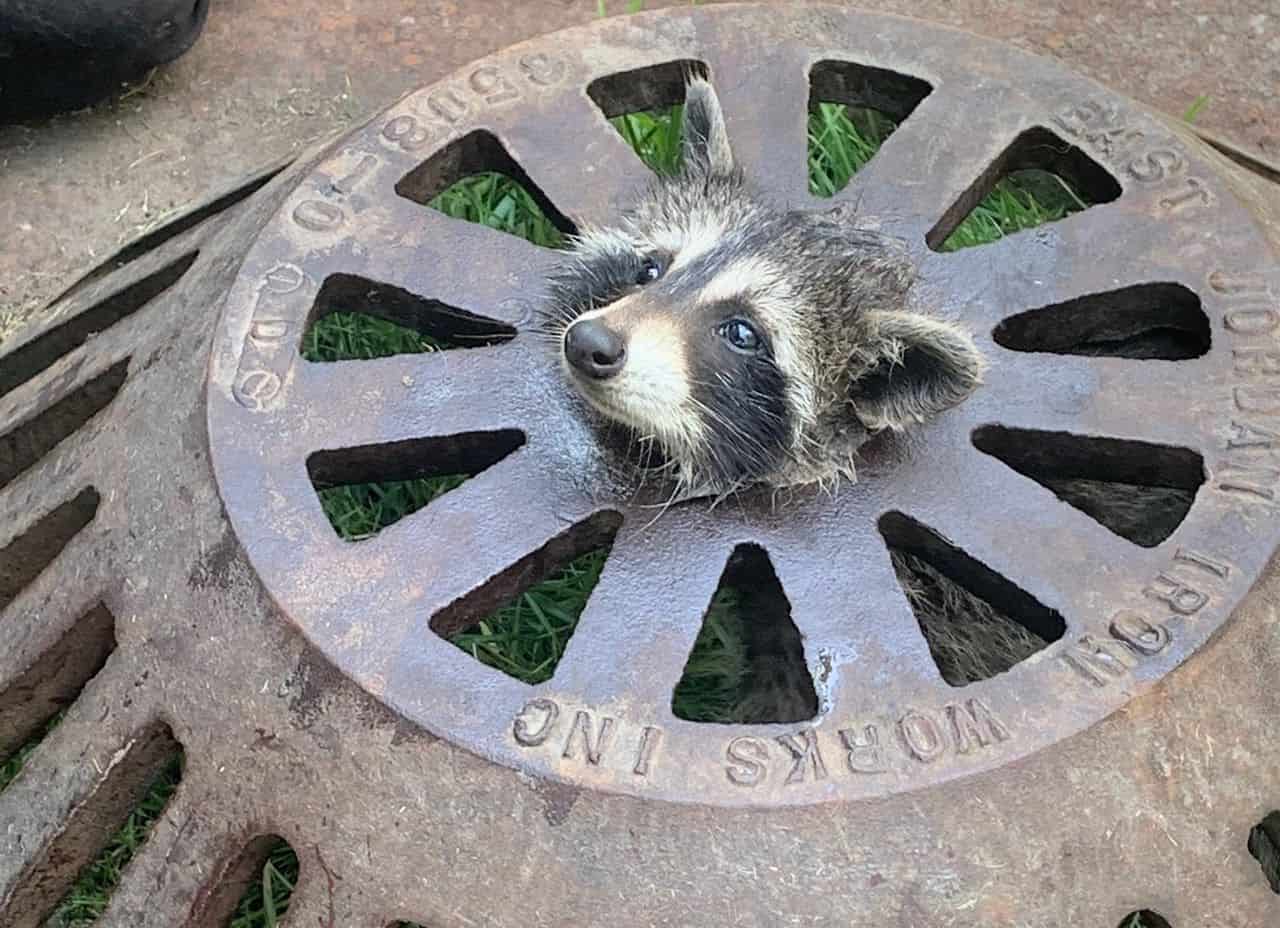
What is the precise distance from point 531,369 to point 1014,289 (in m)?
0.67

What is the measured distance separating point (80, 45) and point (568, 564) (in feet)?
5.74

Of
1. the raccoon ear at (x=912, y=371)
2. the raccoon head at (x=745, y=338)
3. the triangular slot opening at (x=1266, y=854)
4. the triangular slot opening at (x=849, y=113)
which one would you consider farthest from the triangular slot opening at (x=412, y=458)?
the triangular slot opening at (x=1266, y=854)

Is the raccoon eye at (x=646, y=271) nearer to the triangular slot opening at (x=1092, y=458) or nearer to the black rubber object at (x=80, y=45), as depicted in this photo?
the triangular slot opening at (x=1092, y=458)

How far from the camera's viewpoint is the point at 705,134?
2.13 metres

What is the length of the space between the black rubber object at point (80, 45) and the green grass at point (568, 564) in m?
0.84

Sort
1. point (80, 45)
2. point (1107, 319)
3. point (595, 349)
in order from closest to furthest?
point (595, 349)
point (1107, 319)
point (80, 45)

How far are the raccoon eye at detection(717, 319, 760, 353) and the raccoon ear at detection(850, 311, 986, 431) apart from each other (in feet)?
0.49

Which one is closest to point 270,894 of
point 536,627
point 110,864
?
point 110,864

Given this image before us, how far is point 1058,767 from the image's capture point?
1.58m

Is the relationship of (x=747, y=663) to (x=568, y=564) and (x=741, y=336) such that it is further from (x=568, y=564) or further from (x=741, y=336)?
(x=741, y=336)

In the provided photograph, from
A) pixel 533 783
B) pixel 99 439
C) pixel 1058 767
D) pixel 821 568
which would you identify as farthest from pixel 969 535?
pixel 99 439

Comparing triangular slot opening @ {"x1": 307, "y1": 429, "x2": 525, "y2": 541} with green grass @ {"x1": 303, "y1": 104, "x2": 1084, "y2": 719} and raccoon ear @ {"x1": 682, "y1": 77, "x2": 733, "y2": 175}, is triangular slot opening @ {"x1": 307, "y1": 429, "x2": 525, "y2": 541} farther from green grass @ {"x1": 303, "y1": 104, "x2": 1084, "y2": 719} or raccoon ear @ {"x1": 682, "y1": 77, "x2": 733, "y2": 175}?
raccoon ear @ {"x1": 682, "y1": 77, "x2": 733, "y2": 175}

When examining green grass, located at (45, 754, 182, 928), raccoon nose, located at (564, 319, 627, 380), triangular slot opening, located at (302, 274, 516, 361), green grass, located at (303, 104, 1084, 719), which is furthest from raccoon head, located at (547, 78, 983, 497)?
green grass, located at (45, 754, 182, 928)

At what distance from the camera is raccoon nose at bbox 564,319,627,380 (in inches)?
70.8
